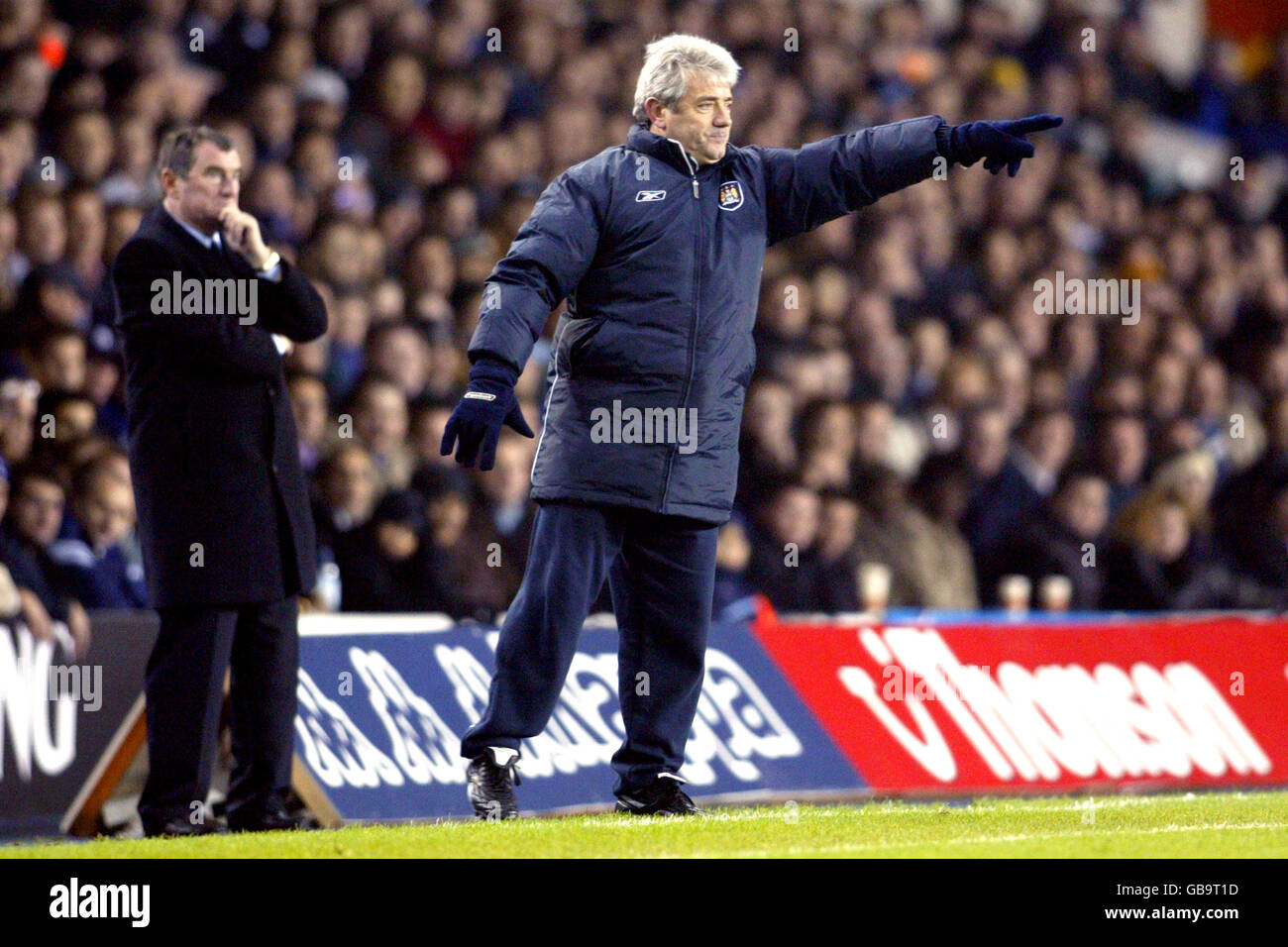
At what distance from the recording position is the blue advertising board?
774 centimetres

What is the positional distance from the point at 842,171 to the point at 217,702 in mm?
2418

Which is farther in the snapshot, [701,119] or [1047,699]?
[1047,699]

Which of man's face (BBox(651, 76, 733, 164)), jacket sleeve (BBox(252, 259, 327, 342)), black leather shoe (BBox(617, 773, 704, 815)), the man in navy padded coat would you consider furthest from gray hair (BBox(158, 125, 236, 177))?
black leather shoe (BBox(617, 773, 704, 815))

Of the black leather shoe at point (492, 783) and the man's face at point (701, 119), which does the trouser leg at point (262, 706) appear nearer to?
the black leather shoe at point (492, 783)

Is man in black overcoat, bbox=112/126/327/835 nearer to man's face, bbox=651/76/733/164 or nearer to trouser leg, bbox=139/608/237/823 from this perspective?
trouser leg, bbox=139/608/237/823

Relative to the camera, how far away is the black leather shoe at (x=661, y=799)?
5.85 metres

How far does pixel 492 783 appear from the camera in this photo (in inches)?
226

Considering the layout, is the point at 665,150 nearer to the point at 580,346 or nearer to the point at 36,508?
the point at 580,346

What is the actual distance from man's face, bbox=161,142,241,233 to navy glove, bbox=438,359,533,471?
3.99ft

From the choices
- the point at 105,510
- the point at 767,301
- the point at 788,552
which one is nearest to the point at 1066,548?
the point at 788,552

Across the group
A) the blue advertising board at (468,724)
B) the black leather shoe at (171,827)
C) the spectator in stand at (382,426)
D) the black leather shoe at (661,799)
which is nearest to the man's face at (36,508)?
the blue advertising board at (468,724)

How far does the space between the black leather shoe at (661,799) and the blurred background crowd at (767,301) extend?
29.8 inches

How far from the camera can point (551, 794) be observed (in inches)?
320
